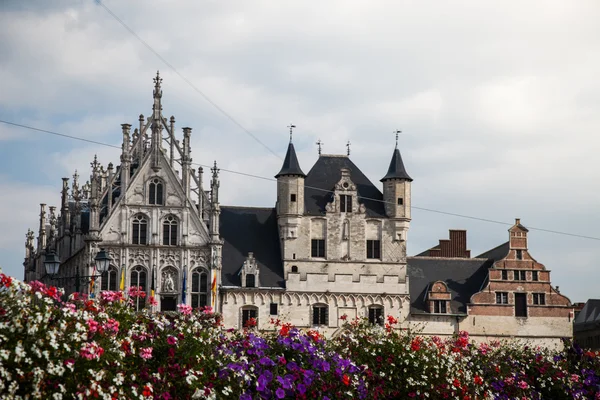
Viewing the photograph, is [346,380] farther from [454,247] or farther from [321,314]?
[454,247]

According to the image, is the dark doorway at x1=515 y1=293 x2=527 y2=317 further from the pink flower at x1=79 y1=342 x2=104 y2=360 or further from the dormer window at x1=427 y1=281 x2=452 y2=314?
the pink flower at x1=79 y1=342 x2=104 y2=360

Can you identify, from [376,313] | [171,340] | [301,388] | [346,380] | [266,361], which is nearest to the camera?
[171,340]

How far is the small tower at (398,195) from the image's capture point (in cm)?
6075

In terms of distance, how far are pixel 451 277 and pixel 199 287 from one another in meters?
17.2

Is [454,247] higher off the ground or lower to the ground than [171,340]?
higher

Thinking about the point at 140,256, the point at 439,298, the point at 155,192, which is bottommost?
the point at 439,298

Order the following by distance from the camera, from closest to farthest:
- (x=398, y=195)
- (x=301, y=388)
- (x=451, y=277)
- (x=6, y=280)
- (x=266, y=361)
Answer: (x=6, y=280)
(x=301, y=388)
(x=266, y=361)
(x=398, y=195)
(x=451, y=277)

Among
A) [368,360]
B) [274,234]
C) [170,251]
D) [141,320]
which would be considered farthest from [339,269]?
[141,320]

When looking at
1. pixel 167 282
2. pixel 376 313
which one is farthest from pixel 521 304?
pixel 167 282

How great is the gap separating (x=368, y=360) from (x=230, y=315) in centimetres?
3275

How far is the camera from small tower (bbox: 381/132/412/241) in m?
60.8

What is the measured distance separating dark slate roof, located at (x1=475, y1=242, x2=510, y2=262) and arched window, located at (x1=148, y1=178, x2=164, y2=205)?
2253 centimetres

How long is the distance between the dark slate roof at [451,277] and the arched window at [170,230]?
52.4 ft

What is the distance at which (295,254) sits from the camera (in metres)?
59.7
